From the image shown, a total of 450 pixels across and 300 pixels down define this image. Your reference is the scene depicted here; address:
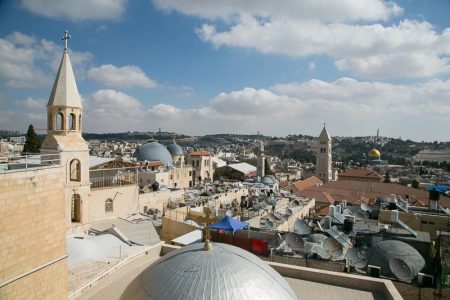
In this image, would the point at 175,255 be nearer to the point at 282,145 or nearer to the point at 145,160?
the point at 145,160

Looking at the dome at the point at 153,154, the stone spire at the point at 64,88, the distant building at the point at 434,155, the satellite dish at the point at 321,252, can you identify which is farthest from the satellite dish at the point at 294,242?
the distant building at the point at 434,155

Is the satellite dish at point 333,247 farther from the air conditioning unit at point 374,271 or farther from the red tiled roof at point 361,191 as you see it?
the red tiled roof at point 361,191

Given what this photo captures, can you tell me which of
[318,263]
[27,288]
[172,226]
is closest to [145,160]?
[172,226]

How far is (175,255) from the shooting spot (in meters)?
6.01

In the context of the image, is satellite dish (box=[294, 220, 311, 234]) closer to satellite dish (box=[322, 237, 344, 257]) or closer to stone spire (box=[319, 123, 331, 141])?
satellite dish (box=[322, 237, 344, 257])

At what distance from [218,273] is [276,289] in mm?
1014

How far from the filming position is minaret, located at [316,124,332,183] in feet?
157

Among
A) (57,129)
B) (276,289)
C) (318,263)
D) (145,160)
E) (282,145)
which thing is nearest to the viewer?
(276,289)

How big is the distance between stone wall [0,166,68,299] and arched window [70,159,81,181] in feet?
30.6

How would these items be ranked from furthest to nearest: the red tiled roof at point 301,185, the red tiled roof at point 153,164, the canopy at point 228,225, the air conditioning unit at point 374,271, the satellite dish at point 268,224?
the red tiled roof at point 153,164 < the red tiled roof at point 301,185 < the satellite dish at point 268,224 < the canopy at point 228,225 < the air conditioning unit at point 374,271

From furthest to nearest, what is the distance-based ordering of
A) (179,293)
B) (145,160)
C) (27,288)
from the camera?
(145,160), (27,288), (179,293)

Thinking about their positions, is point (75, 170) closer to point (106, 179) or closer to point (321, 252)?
point (106, 179)

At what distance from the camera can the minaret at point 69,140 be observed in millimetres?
14266

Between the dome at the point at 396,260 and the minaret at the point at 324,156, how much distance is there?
3695cm
